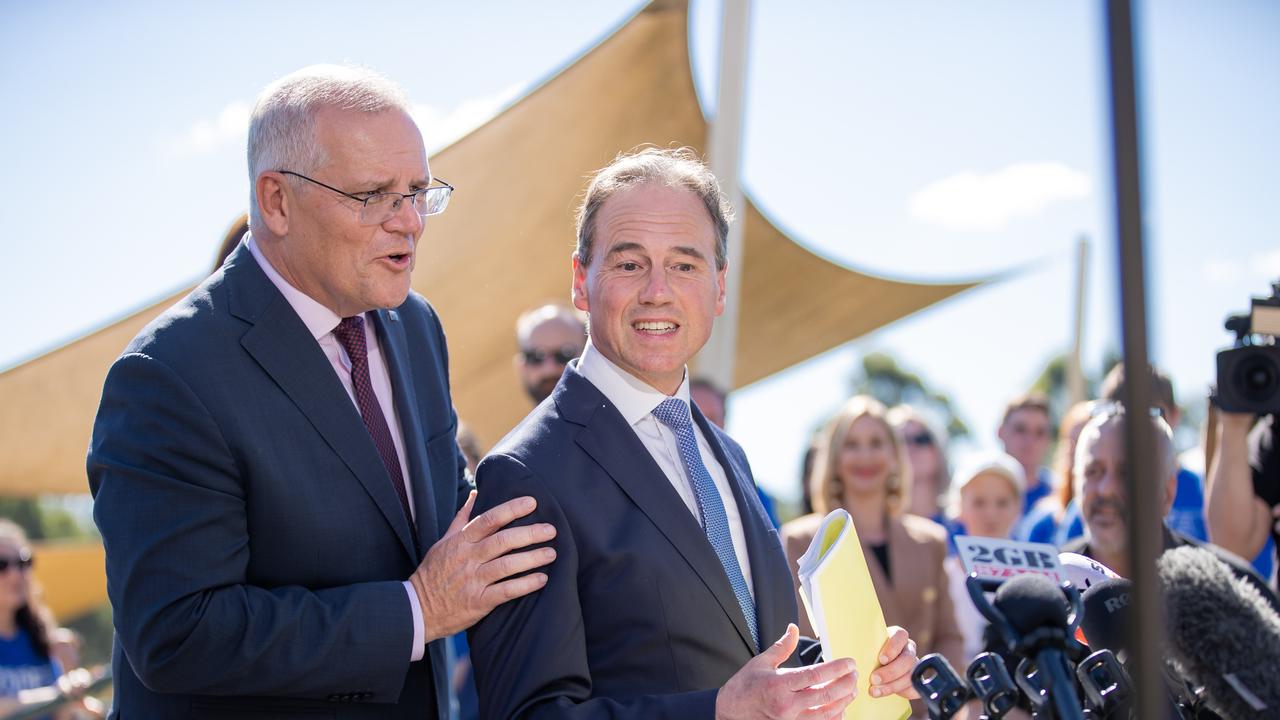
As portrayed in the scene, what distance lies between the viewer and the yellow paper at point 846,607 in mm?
1758

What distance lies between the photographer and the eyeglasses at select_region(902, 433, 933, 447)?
6742 millimetres

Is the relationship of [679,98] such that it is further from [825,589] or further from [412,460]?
[825,589]

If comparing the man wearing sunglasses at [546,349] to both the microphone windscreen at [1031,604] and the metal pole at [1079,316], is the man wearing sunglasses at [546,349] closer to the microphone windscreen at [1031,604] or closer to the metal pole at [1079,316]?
the microphone windscreen at [1031,604]

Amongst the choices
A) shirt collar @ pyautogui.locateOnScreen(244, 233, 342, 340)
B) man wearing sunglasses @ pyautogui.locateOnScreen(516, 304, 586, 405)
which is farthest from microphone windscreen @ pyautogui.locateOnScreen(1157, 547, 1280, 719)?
man wearing sunglasses @ pyautogui.locateOnScreen(516, 304, 586, 405)

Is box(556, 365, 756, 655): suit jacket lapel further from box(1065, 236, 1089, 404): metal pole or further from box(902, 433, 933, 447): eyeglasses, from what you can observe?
box(1065, 236, 1089, 404): metal pole

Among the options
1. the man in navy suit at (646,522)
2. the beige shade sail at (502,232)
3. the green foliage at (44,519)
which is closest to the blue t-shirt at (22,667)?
the beige shade sail at (502,232)

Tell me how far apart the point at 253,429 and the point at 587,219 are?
73 cm

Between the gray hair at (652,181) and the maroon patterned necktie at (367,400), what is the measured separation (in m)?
0.48

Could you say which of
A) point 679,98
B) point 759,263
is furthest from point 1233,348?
point 759,263

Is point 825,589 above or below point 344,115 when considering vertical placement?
below

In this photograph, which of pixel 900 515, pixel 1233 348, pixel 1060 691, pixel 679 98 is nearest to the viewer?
pixel 1060 691

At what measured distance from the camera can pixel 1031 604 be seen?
151 centimetres

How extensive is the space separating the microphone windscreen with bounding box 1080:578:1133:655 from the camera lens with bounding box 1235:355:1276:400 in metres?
1.63

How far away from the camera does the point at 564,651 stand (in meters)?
1.86
